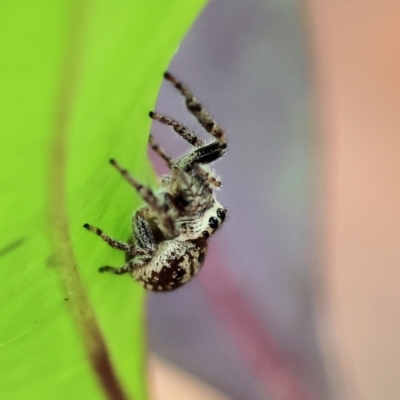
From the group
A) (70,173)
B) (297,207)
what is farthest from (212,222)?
(297,207)

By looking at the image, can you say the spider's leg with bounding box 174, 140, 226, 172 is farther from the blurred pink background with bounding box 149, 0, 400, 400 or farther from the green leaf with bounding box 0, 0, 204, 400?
the blurred pink background with bounding box 149, 0, 400, 400

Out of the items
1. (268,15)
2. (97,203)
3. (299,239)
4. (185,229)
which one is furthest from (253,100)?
(97,203)

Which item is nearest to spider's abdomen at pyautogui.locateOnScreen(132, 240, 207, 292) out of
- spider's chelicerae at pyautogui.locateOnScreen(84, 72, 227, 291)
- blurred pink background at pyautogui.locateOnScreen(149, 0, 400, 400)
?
spider's chelicerae at pyautogui.locateOnScreen(84, 72, 227, 291)

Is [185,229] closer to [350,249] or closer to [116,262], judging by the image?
[116,262]

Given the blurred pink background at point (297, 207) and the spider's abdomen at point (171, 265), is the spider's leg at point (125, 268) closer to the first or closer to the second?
the spider's abdomen at point (171, 265)

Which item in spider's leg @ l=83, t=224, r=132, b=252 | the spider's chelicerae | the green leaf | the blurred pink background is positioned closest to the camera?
the green leaf

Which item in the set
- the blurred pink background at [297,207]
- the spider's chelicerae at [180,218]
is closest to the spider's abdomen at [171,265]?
the spider's chelicerae at [180,218]

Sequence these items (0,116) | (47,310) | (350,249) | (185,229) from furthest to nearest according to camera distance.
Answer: (350,249), (185,229), (47,310), (0,116)

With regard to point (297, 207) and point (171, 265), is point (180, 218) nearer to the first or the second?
point (171, 265)
